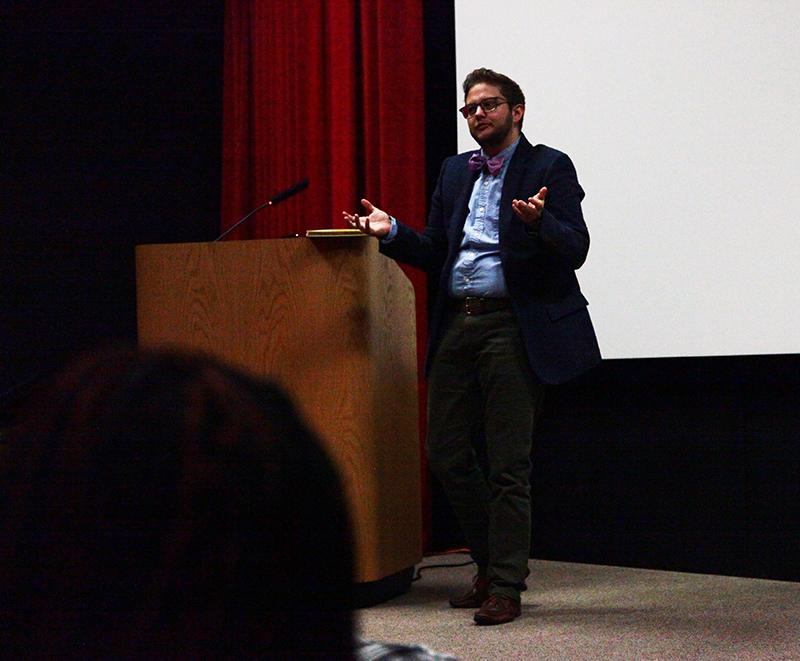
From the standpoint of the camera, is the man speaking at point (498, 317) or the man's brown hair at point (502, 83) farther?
the man's brown hair at point (502, 83)

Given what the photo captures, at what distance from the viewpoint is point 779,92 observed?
3.31m

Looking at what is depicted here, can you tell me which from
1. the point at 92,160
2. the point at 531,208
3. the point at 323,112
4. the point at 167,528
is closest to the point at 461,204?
the point at 531,208

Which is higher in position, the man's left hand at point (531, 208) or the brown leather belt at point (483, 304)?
the man's left hand at point (531, 208)

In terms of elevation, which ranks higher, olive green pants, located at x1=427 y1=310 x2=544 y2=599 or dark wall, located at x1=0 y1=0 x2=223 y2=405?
dark wall, located at x1=0 y1=0 x2=223 y2=405

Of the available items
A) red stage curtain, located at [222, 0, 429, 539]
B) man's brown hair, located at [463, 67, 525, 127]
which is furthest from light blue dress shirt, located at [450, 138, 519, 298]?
red stage curtain, located at [222, 0, 429, 539]

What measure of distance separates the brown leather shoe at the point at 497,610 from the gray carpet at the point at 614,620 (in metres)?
0.03

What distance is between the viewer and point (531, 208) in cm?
276

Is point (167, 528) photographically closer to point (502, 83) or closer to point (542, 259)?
point (542, 259)

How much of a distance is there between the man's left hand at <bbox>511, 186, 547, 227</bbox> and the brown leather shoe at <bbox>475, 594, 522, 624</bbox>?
3.18ft

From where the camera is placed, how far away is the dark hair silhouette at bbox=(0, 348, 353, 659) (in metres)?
0.40

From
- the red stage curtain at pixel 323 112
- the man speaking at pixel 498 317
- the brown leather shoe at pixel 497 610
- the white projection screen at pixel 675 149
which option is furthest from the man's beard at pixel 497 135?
the brown leather shoe at pixel 497 610

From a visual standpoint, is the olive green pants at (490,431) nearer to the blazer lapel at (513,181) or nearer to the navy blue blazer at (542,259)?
the navy blue blazer at (542,259)

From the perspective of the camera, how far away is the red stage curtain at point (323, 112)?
425cm

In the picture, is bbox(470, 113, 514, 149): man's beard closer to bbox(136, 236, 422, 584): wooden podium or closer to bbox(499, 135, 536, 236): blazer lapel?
bbox(499, 135, 536, 236): blazer lapel
